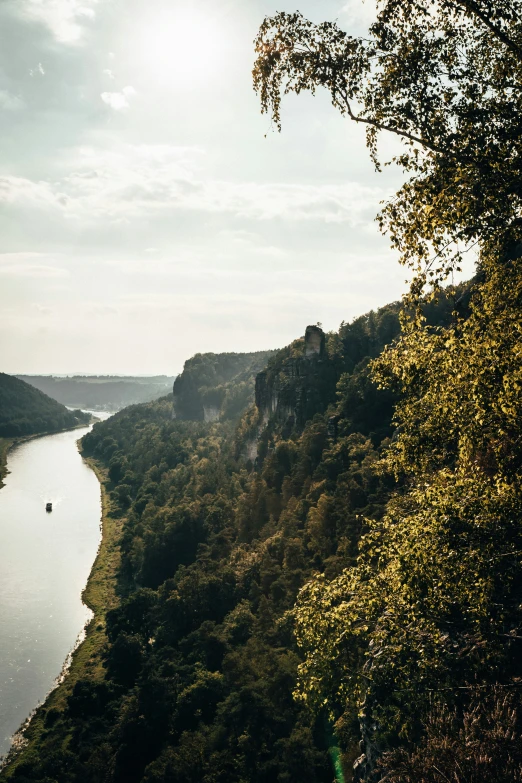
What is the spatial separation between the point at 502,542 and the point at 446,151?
23.9 ft

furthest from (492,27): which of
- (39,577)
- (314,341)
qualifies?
(314,341)

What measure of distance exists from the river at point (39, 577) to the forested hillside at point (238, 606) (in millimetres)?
4679

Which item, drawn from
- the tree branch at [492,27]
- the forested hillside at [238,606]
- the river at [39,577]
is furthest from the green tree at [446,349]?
the river at [39,577]

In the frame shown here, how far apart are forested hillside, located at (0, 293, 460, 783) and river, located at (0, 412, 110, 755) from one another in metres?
4.68

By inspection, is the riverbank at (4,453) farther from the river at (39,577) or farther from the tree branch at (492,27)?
the tree branch at (492,27)

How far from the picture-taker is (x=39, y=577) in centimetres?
6681

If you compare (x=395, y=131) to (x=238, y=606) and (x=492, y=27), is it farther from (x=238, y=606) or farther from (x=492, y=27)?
(x=238, y=606)

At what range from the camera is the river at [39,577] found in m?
44.4

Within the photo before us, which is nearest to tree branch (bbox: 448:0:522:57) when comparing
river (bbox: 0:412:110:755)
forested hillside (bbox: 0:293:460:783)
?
forested hillside (bbox: 0:293:460:783)

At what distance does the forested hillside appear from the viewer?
33438mm

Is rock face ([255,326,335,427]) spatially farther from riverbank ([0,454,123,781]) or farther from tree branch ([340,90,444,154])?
tree branch ([340,90,444,154])

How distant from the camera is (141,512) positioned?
9875 cm

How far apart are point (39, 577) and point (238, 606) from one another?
32.9 meters

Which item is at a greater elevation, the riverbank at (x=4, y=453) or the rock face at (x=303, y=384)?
the rock face at (x=303, y=384)
